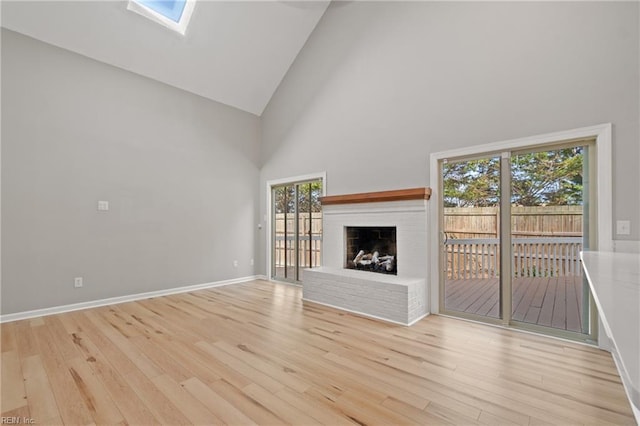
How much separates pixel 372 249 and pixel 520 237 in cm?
181

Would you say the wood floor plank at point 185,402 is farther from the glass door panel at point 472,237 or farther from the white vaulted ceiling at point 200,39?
the white vaulted ceiling at point 200,39

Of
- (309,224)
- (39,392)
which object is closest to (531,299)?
(309,224)

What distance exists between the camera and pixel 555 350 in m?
2.61

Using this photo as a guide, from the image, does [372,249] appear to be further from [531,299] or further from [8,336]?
[8,336]

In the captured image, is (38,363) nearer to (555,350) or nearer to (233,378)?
(233,378)

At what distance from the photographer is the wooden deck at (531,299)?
2.92 m

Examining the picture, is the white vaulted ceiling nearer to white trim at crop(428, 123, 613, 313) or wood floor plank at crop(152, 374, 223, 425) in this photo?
white trim at crop(428, 123, 613, 313)

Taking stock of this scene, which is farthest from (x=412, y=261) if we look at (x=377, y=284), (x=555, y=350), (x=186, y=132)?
(x=186, y=132)

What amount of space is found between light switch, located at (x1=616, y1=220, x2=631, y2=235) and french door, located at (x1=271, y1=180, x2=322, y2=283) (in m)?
3.51

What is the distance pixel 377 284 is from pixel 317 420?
6.24 feet

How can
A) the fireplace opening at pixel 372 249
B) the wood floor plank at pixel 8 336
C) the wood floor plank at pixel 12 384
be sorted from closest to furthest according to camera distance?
the wood floor plank at pixel 12 384 < the wood floor plank at pixel 8 336 < the fireplace opening at pixel 372 249

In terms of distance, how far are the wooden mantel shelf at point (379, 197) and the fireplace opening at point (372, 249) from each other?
1.35 feet

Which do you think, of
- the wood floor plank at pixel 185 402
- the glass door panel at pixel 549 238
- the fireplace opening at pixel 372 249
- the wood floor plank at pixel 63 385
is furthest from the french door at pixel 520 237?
the wood floor plank at pixel 63 385

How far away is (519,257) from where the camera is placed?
10.4 feet
